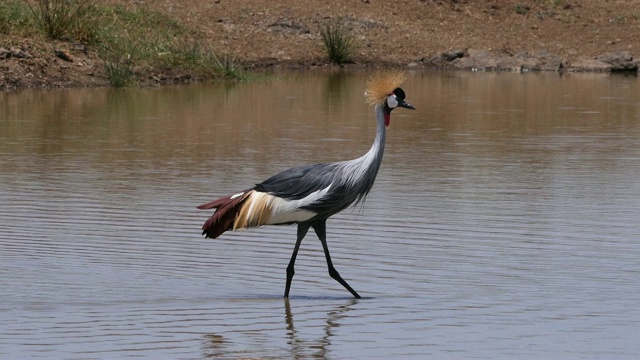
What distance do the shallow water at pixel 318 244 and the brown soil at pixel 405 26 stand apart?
11.9m

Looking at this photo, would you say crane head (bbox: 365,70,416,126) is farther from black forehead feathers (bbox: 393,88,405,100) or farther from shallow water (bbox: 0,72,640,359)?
shallow water (bbox: 0,72,640,359)

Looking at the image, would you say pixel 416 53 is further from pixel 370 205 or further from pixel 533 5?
pixel 370 205

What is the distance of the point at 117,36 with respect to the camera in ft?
85.5

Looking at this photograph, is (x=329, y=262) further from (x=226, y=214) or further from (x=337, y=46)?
(x=337, y=46)

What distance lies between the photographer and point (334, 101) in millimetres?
23109

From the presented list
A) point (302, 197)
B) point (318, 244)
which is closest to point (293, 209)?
point (302, 197)

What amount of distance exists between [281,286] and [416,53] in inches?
985

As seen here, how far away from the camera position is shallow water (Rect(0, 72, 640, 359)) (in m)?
7.54

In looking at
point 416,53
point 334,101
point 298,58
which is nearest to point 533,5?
point 416,53

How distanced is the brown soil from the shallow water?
11933 mm

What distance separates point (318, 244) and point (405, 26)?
25185 mm

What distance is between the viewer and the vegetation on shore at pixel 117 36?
2473 cm

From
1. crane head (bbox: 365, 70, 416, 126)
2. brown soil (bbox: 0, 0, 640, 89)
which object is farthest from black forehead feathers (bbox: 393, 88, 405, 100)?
brown soil (bbox: 0, 0, 640, 89)

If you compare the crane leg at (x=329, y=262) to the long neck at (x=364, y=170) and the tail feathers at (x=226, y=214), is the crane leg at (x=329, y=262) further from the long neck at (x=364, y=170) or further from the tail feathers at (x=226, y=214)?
the tail feathers at (x=226, y=214)
